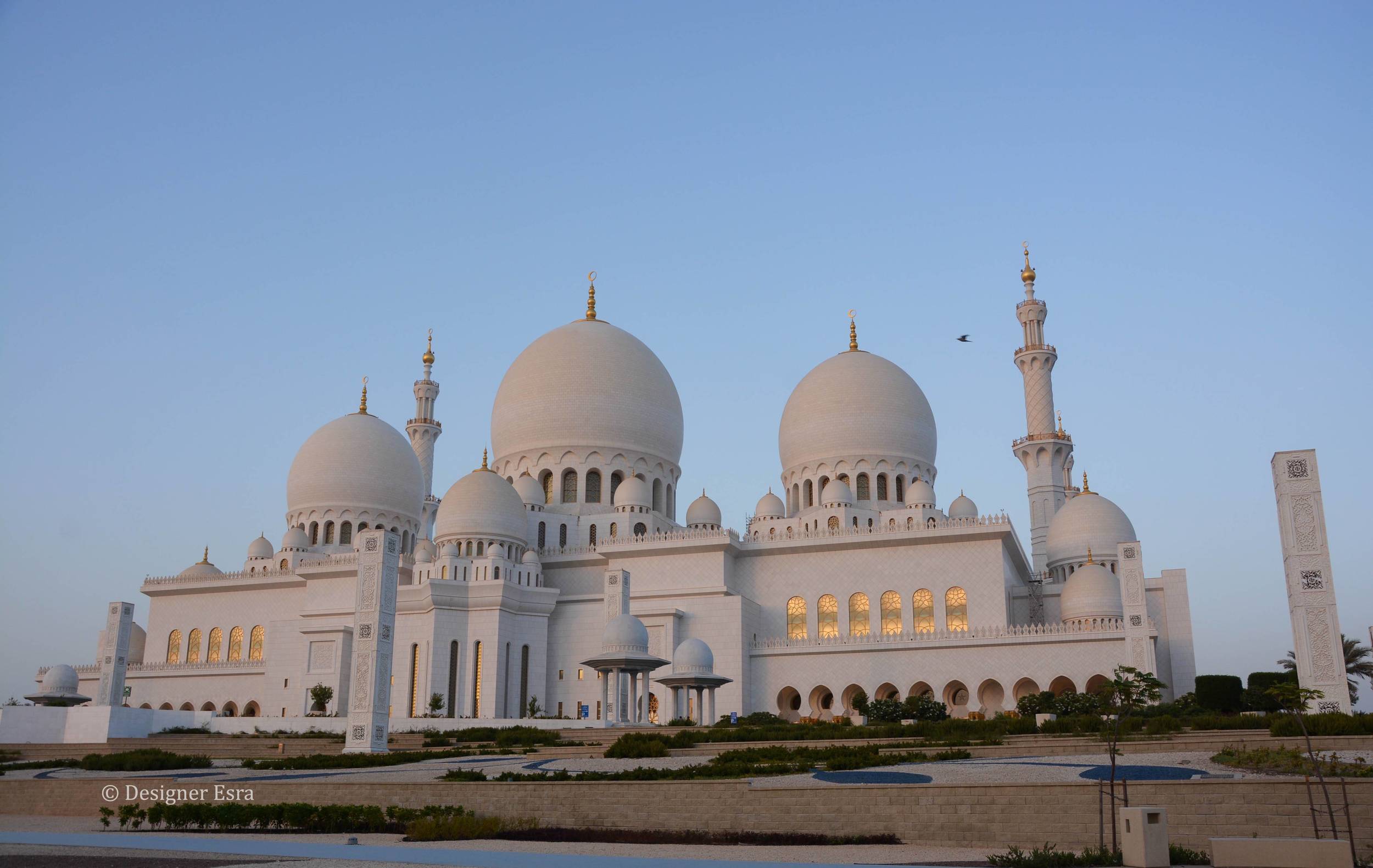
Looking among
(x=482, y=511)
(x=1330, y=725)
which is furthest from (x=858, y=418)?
(x=1330, y=725)

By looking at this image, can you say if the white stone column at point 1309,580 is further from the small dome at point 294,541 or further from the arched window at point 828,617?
the small dome at point 294,541

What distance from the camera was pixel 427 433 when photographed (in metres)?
48.0

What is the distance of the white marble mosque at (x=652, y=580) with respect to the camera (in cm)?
3167

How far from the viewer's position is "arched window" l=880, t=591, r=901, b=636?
3316 centimetres

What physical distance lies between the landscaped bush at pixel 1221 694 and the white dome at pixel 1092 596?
6.48 meters

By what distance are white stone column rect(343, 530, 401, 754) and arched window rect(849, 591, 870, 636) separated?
578 inches

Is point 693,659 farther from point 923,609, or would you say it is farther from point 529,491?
point 529,491

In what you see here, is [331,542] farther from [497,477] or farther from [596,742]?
[596,742]

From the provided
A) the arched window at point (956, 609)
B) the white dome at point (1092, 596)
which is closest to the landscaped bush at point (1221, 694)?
the white dome at point (1092, 596)

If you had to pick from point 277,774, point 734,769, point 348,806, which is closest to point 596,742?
point 277,774

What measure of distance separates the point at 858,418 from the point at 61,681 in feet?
84.7

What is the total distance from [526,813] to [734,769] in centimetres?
296

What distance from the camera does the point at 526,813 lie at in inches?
503

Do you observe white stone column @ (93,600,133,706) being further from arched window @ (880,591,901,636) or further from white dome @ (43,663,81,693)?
arched window @ (880,591,901,636)
